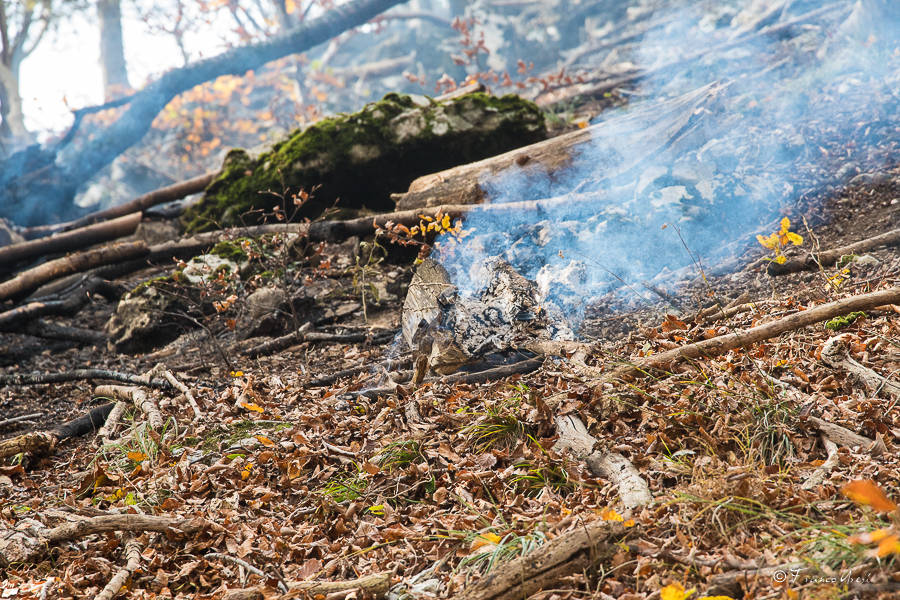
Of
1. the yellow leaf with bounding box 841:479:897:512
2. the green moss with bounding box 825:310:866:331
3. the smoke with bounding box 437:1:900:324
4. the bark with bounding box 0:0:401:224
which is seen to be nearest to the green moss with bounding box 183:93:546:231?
the smoke with bounding box 437:1:900:324

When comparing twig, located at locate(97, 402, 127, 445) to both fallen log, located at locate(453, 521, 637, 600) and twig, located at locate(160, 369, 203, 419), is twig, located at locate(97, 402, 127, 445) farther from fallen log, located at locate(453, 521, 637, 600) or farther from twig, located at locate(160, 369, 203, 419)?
fallen log, located at locate(453, 521, 637, 600)

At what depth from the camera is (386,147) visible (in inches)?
287

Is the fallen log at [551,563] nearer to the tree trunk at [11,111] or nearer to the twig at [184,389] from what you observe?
the twig at [184,389]

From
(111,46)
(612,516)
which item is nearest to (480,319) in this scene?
(612,516)

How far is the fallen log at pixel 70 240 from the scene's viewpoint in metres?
7.87

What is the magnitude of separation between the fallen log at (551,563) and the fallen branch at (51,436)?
384 centimetres

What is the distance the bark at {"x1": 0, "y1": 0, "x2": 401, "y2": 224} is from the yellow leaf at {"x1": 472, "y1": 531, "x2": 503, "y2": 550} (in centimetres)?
1042

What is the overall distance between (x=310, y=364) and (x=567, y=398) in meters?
Result: 2.68

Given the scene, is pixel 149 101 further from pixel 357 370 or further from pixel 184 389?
pixel 357 370

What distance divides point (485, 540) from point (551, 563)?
33 centimetres

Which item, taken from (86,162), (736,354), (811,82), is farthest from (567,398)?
(86,162)

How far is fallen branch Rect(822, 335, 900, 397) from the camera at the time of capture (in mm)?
2916

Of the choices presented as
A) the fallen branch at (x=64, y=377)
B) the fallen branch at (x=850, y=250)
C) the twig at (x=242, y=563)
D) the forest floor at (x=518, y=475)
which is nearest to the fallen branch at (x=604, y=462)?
the forest floor at (x=518, y=475)

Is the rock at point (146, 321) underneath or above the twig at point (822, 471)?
above
